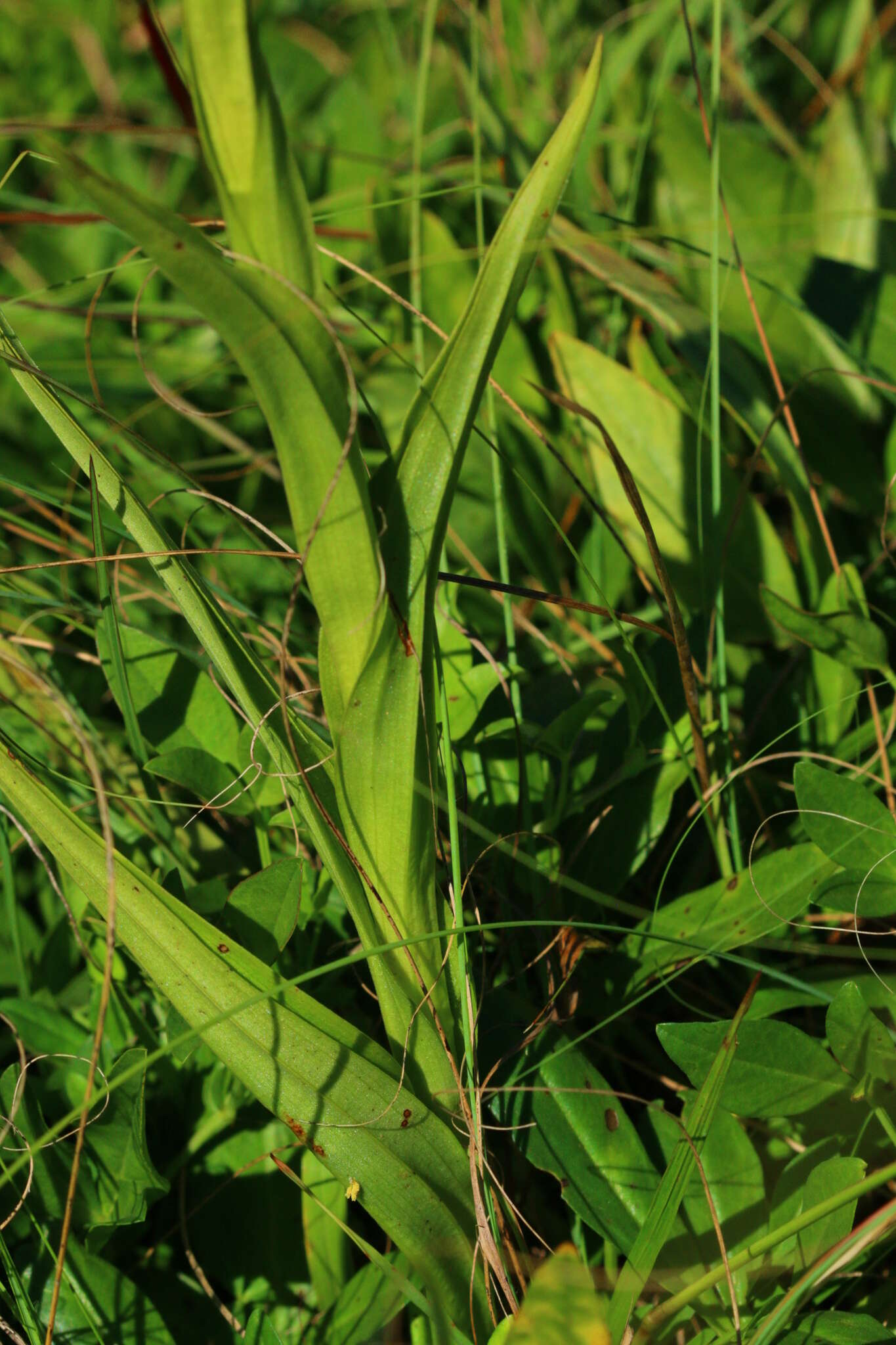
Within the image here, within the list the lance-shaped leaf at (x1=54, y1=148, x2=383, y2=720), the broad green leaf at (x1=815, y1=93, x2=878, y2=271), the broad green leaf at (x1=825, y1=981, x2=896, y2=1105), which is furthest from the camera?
the broad green leaf at (x1=815, y1=93, x2=878, y2=271)

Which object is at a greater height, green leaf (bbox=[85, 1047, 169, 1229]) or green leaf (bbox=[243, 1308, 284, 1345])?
green leaf (bbox=[85, 1047, 169, 1229])

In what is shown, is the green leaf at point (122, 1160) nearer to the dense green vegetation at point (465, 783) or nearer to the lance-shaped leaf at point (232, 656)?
the dense green vegetation at point (465, 783)

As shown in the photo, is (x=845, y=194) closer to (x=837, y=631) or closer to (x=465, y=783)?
(x=837, y=631)

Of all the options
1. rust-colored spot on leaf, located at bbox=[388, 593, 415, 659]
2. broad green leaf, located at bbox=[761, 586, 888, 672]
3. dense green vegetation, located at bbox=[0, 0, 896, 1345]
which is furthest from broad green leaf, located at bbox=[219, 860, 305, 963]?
broad green leaf, located at bbox=[761, 586, 888, 672]

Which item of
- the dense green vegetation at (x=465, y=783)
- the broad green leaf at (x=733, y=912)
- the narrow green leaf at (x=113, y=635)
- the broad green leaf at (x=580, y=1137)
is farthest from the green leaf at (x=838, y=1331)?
the narrow green leaf at (x=113, y=635)

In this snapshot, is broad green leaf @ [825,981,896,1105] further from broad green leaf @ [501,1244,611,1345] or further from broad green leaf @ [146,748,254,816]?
broad green leaf @ [146,748,254,816]

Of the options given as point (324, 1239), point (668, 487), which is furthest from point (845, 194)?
point (324, 1239)

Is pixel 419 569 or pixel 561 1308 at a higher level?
pixel 419 569

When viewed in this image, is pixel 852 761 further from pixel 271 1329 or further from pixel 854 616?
pixel 271 1329
